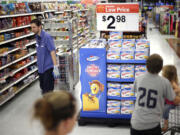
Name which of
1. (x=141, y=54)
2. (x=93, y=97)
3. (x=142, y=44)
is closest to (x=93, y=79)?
(x=93, y=97)

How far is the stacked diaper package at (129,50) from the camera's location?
4.12 m

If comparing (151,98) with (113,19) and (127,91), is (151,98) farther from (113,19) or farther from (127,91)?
(113,19)

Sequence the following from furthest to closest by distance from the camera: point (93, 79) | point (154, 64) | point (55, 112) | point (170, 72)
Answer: point (93, 79), point (170, 72), point (154, 64), point (55, 112)

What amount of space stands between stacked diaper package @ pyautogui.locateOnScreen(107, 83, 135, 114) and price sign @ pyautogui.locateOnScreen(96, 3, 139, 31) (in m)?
1.16

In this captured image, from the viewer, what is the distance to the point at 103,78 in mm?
4273

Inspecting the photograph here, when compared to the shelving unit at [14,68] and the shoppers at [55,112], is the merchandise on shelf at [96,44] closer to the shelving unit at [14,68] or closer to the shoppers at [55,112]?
the shelving unit at [14,68]

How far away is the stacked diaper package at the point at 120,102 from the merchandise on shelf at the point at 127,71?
17cm

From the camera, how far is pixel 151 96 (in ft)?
7.84

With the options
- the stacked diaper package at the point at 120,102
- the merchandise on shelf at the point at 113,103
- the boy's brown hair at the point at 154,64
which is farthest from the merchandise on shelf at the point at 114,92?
the boy's brown hair at the point at 154,64

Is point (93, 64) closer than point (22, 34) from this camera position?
Yes

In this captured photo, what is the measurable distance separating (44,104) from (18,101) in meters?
4.92

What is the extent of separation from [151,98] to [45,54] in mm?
2716

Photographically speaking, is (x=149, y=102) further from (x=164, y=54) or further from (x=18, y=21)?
(x=164, y=54)

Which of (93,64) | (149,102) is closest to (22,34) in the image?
(93,64)
